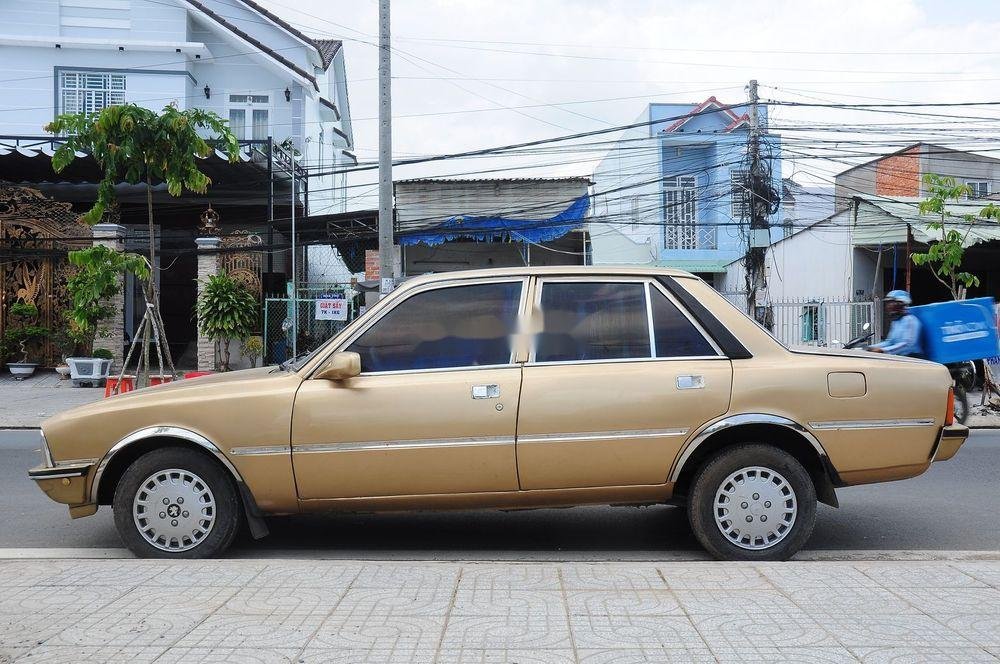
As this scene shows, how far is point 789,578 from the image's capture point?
4.27m

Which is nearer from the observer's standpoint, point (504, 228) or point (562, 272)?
point (562, 272)

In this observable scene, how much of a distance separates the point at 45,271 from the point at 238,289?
192 inches

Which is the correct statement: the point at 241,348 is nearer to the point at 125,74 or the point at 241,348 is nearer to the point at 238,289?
the point at 238,289

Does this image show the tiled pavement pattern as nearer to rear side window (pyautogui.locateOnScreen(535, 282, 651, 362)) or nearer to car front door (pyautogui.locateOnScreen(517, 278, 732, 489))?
car front door (pyautogui.locateOnScreen(517, 278, 732, 489))

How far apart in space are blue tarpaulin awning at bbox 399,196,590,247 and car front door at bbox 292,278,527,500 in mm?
18187

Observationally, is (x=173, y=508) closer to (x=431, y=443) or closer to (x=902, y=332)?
(x=431, y=443)

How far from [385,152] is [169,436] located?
11744mm

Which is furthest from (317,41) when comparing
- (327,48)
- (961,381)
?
(961,381)

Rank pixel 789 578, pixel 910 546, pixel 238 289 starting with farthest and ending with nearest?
pixel 238 289 → pixel 910 546 → pixel 789 578

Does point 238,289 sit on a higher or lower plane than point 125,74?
lower

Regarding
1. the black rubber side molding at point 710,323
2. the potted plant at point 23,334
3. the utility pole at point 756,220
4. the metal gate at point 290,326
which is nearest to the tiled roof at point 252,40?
the metal gate at point 290,326

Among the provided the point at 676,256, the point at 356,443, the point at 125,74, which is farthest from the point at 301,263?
the point at 356,443

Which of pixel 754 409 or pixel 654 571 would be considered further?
pixel 754 409

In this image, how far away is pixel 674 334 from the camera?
16.8 ft
